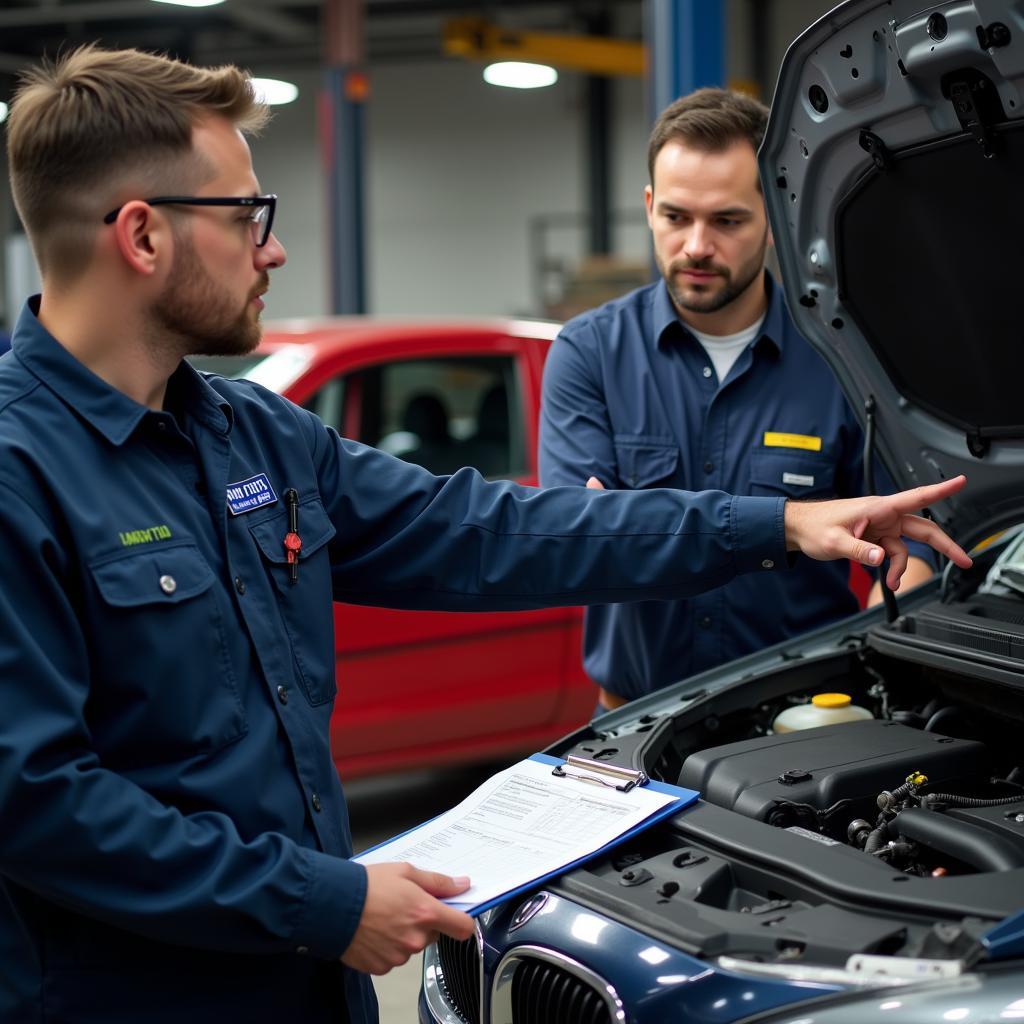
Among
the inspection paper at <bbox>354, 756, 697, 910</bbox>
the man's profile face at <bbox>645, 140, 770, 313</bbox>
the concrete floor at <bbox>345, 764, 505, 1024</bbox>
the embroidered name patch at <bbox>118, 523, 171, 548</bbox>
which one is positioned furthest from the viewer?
the concrete floor at <bbox>345, 764, 505, 1024</bbox>

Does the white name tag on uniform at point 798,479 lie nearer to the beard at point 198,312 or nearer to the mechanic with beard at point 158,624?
the mechanic with beard at point 158,624

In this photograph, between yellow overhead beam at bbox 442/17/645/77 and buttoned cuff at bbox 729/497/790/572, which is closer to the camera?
buttoned cuff at bbox 729/497/790/572

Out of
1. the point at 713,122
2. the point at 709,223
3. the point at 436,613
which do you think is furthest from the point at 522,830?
the point at 436,613

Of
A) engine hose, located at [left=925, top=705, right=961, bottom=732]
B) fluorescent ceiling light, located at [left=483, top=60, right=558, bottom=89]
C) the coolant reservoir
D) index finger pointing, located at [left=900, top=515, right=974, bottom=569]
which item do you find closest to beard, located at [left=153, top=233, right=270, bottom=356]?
index finger pointing, located at [left=900, top=515, right=974, bottom=569]

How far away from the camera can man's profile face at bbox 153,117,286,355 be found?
1498mm

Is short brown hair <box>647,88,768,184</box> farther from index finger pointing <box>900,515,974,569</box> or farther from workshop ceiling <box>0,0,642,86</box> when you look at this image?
workshop ceiling <box>0,0,642,86</box>

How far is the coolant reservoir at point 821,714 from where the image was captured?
2.17m

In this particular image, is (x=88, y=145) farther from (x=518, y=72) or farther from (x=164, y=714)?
(x=518, y=72)

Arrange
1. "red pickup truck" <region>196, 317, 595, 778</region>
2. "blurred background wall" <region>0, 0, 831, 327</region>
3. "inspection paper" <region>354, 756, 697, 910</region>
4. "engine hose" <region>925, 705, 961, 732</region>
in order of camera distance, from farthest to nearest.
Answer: "blurred background wall" <region>0, 0, 831, 327</region>, "red pickup truck" <region>196, 317, 595, 778</region>, "engine hose" <region>925, 705, 961, 732</region>, "inspection paper" <region>354, 756, 697, 910</region>

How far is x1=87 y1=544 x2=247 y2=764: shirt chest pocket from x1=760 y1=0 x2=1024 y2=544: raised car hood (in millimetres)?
1184

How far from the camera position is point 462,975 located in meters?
1.87

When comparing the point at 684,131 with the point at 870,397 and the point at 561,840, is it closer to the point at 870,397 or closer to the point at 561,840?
the point at 870,397

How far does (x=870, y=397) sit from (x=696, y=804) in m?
0.82

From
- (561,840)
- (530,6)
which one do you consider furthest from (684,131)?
(530,6)
